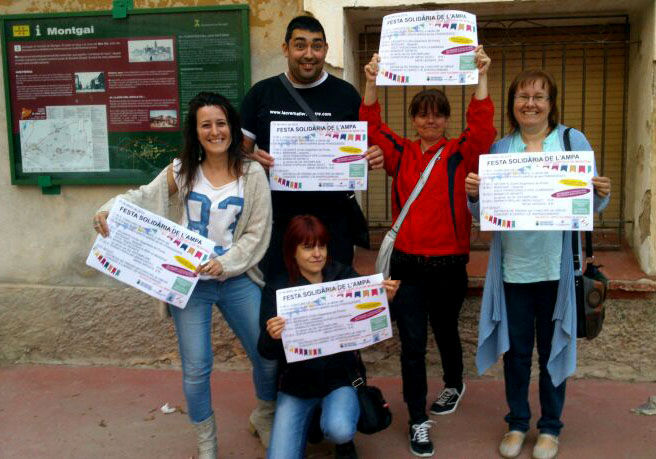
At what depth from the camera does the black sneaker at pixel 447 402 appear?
4105mm

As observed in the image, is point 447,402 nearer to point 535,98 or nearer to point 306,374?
point 306,374

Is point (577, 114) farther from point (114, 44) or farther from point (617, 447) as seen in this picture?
point (114, 44)

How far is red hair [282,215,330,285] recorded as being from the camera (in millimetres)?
3250

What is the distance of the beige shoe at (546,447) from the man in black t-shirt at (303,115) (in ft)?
4.53

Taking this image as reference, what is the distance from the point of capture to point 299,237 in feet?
10.7

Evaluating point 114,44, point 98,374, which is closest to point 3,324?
point 98,374

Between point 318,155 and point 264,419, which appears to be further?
point 264,419

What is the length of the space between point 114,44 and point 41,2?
2.03 feet

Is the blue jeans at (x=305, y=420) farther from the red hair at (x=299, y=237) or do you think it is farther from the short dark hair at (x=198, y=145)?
the short dark hair at (x=198, y=145)

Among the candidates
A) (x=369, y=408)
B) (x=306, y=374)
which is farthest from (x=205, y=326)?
(x=369, y=408)

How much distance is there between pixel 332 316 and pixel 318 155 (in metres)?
0.92

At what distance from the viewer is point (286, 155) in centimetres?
366

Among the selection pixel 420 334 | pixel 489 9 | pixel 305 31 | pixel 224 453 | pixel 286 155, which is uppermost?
pixel 489 9

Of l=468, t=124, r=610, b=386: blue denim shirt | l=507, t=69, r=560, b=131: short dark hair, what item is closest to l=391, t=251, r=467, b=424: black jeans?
l=468, t=124, r=610, b=386: blue denim shirt
